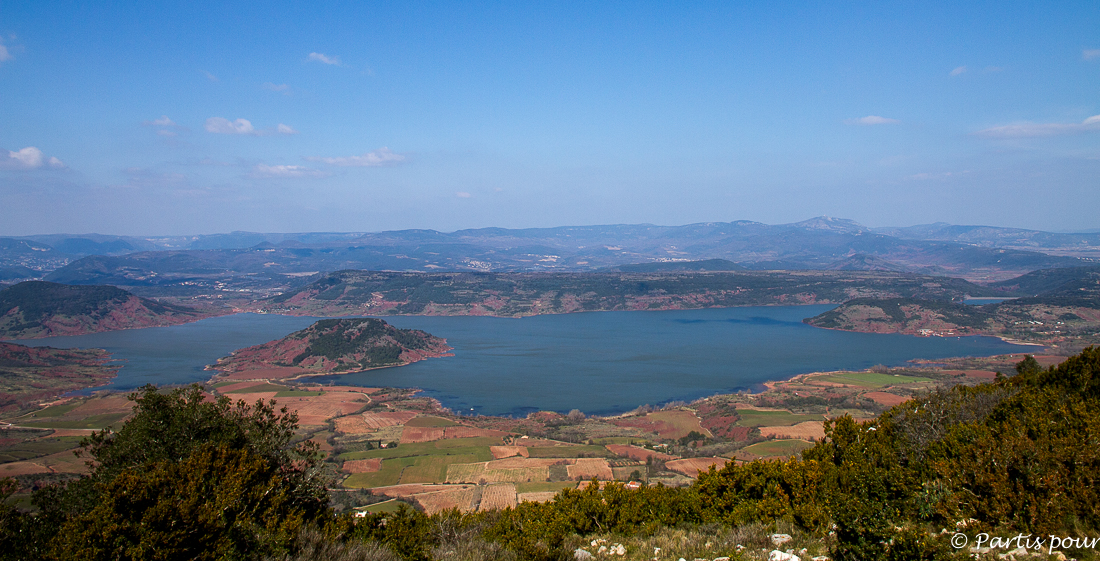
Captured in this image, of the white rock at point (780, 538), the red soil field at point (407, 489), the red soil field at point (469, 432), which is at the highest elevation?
the white rock at point (780, 538)

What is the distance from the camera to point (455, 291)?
160875 mm

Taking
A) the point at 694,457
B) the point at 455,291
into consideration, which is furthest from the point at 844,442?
the point at 455,291

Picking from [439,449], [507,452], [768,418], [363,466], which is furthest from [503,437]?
[768,418]

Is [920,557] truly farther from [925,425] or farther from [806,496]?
[925,425]

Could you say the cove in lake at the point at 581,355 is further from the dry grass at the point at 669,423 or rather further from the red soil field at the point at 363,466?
the red soil field at the point at 363,466

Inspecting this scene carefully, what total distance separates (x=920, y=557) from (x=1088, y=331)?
367ft

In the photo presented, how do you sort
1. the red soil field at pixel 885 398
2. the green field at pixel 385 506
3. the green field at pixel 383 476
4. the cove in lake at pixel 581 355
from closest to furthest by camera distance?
the green field at pixel 385 506 → the green field at pixel 383 476 → the red soil field at pixel 885 398 → the cove in lake at pixel 581 355

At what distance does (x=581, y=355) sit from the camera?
88688 mm

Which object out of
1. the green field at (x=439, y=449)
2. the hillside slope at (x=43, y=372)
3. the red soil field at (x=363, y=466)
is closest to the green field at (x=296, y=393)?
the hillside slope at (x=43, y=372)

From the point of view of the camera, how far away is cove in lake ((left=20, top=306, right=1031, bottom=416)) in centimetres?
6606

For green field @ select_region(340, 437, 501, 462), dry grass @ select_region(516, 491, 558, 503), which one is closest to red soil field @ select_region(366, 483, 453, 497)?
dry grass @ select_region(516, 491, 558, 503)

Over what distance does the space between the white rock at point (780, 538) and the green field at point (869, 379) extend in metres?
57.9

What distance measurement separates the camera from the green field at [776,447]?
3738 centimetres

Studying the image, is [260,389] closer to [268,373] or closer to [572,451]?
[268,373]
